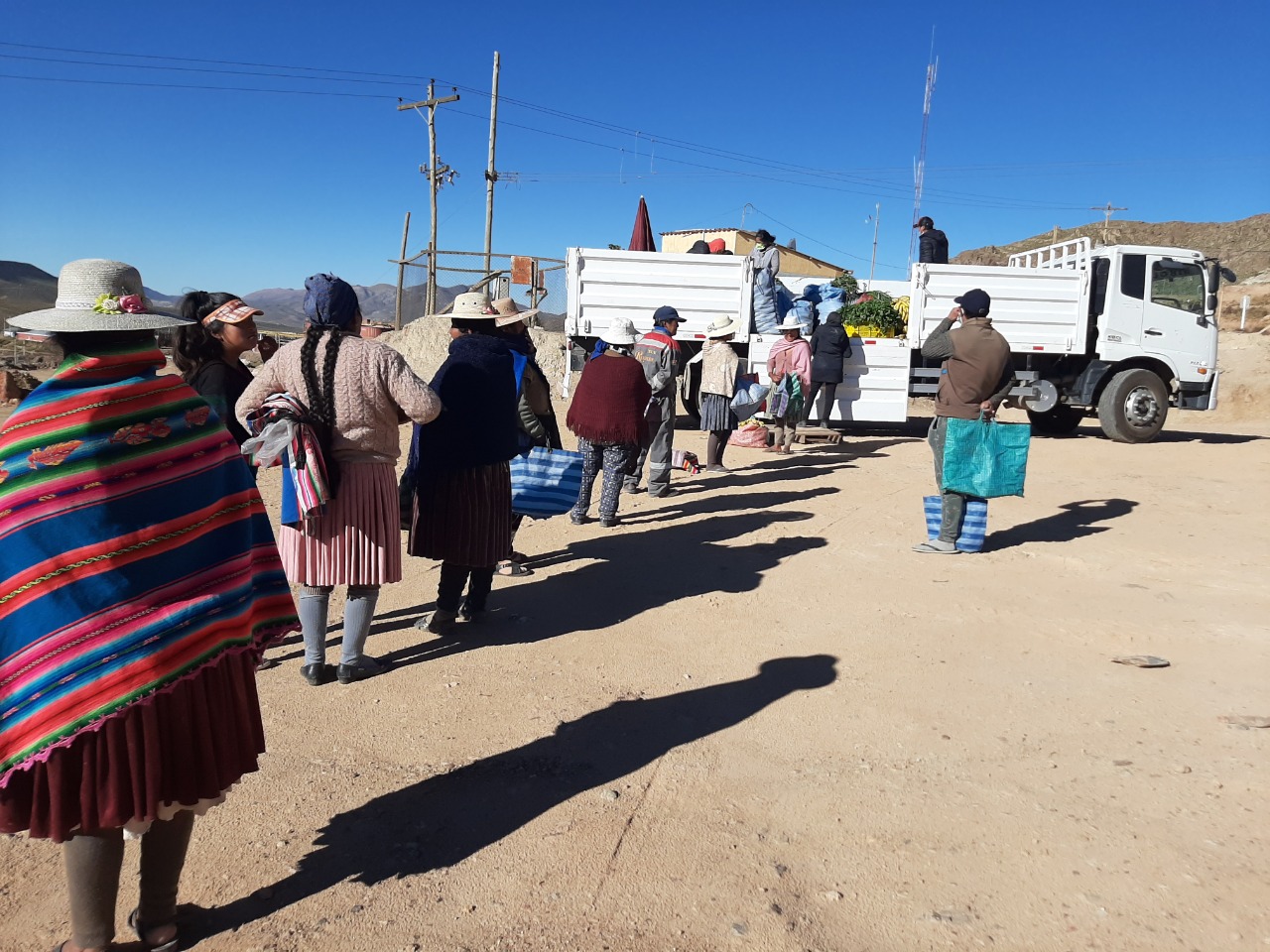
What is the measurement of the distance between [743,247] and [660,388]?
2771 cm

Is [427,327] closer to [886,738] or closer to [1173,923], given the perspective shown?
[886,738]

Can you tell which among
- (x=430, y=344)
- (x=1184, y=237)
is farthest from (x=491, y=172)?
(x=1184, y=237)

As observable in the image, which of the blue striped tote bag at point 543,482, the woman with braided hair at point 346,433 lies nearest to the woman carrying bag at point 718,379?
the blue striped tote bag at point 543,482

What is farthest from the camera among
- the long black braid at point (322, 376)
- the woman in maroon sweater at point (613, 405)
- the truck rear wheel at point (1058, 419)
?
the truck rear wheel at point (1058, 419)

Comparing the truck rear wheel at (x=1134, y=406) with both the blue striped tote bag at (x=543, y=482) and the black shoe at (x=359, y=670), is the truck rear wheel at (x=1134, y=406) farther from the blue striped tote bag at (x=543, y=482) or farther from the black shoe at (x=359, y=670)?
the black shoe at (x=359, y=670)

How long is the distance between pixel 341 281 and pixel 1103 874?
11.5 feet

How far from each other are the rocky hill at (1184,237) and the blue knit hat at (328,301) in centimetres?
6351

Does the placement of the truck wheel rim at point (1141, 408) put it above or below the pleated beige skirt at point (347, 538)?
above

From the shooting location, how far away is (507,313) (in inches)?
199

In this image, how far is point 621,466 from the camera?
7.20 metres

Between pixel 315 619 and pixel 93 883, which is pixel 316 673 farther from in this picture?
pixel 93 883

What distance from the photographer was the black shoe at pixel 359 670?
4.14m

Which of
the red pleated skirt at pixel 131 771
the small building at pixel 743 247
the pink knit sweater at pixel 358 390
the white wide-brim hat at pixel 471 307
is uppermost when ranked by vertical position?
the small building at pixel 743 247

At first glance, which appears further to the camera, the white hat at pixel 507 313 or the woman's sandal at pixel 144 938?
the white hat at pixel 507 313
